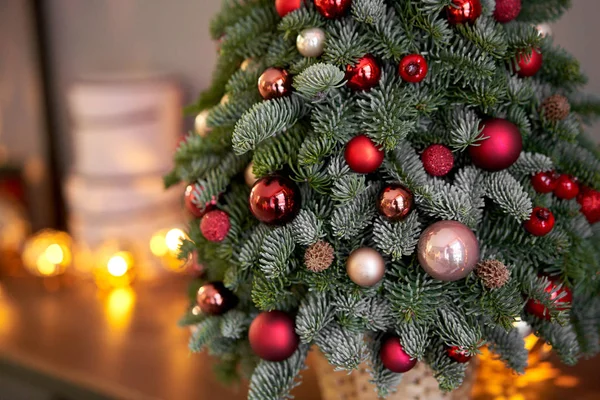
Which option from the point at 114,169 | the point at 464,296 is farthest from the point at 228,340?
the point at 114,169

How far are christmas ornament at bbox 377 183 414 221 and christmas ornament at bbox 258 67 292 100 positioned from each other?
0.36 ft

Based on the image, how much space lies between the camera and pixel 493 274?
42 centimetres

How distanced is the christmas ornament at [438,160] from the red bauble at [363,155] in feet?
0.12

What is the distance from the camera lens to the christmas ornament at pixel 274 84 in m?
0.44

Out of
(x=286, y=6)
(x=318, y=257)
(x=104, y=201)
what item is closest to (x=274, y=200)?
(x=318, y=257)

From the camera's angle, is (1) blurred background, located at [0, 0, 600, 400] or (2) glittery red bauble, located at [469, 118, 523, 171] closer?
(2) glittery red bauble, located at [469, 118, 523, 171]

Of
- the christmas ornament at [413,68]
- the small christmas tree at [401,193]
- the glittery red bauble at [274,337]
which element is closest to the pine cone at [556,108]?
the small christmas tree at [401,193]

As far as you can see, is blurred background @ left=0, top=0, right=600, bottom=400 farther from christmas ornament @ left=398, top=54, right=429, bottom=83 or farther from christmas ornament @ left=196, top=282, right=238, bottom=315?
christmas ornament @ left=398, top=54, right=429, bottom=83

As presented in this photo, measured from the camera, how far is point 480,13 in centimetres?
43

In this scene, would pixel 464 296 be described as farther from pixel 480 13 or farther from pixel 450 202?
pixel 480 13

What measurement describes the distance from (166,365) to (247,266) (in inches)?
14.0

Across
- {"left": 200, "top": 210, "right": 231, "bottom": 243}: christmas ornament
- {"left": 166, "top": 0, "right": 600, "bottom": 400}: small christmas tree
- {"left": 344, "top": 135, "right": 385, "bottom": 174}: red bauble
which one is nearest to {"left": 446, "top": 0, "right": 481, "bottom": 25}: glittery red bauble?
{"left": 166, "top": 0, "right": 600, "bottom": 400}: small christmas tree

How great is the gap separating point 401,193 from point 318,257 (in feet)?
0.25

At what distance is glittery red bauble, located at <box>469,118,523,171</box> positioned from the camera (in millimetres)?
424
